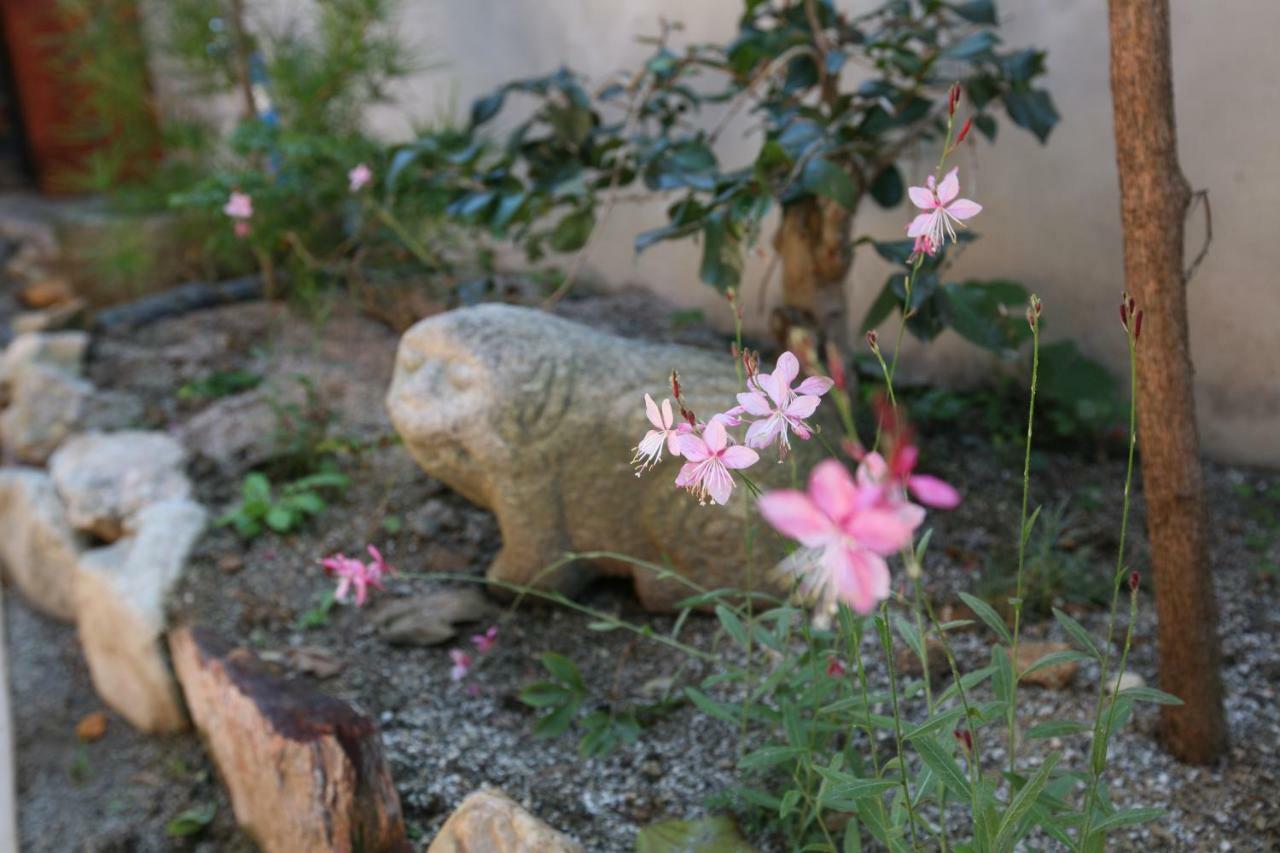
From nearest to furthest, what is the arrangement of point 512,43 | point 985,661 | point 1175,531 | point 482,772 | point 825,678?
point 825,678 → point 1175,531 → point 482,772 → point 985,661 → point 512,43

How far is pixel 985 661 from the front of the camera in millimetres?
2100

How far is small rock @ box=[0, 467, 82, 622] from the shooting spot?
3.05 meters

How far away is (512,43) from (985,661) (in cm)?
302

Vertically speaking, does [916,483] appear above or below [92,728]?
above

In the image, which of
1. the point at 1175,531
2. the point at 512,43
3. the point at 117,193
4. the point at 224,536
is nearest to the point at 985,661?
the point at 1175,531

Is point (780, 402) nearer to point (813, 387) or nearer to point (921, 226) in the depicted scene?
point (813, 387)

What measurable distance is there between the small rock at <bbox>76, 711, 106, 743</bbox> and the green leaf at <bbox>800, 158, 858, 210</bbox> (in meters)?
2.11

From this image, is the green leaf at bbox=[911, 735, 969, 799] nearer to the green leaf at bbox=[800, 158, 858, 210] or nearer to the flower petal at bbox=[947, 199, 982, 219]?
the flower petal at bbox=[947, 199, 982, 219]

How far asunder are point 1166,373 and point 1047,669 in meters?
0.58

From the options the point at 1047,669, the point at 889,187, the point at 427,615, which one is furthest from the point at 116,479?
the point at 1047,669

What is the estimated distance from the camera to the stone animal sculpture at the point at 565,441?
2.20 m

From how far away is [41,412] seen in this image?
3.43 meters

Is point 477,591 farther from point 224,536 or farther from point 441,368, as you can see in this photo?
point 224,536

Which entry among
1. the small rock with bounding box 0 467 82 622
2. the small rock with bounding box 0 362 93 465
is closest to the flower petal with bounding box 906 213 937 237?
the small rock with bounding box 0 467 82 622
